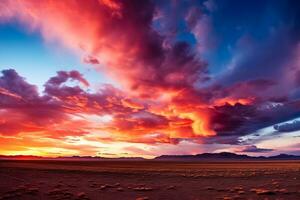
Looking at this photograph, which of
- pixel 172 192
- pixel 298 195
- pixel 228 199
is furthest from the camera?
pixel 172 192

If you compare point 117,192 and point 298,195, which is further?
point 117,192

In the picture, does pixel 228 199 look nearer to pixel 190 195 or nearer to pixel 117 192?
pixel 190 195

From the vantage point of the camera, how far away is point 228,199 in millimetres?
22062

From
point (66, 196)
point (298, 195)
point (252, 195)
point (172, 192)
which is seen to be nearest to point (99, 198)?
point (66, 196)

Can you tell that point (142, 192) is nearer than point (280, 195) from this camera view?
No

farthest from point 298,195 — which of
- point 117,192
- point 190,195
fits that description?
point 117,192

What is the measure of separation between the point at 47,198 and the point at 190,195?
1180 centimetres

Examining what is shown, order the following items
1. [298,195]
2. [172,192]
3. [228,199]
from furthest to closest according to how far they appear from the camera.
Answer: [172,192] → [298,195] → [228,199]

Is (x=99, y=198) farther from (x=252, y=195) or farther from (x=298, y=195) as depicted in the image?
(x=298, y=195)

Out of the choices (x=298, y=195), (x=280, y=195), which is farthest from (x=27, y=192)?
(x=298, y=195)

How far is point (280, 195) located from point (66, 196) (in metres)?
18.0

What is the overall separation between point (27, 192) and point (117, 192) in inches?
312

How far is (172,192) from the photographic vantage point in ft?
86.1

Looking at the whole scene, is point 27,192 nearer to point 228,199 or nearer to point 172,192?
point 172,192
